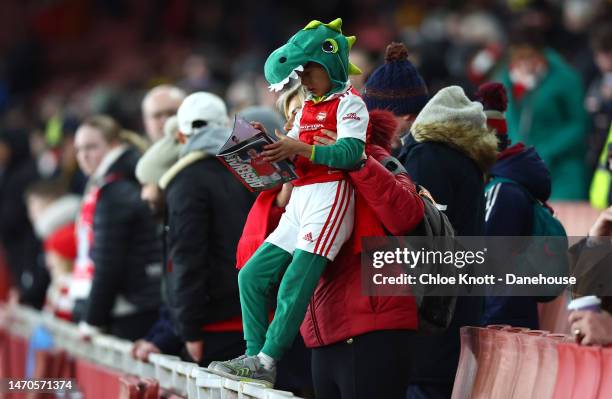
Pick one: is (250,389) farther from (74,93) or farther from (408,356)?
(74,93)

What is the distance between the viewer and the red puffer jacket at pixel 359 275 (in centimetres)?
455

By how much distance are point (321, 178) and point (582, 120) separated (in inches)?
208

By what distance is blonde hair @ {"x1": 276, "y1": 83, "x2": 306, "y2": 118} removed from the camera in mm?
4861

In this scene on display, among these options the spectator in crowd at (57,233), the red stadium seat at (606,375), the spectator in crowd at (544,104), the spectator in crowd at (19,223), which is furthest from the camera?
the spectator in crowd at (19,223)

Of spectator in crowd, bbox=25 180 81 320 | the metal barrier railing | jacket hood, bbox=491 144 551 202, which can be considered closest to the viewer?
the metal barrier railing

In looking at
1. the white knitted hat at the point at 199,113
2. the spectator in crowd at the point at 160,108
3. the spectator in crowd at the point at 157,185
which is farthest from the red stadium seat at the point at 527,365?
the spectator in crowd at the point at 160,108

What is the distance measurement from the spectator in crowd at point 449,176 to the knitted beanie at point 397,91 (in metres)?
0.29

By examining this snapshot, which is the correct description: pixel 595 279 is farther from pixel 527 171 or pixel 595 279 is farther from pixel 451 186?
pixel 527 171

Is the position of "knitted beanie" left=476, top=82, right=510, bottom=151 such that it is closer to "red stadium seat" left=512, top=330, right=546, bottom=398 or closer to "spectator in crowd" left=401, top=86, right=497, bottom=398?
"spectator in crowd" left=401, top=86, right=497, bottom=398

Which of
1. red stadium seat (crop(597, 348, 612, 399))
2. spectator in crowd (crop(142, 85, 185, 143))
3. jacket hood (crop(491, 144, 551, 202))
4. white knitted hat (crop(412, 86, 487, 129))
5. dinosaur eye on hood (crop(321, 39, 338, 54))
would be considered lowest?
red stadium seat (crop(597, 348, 612, 399))

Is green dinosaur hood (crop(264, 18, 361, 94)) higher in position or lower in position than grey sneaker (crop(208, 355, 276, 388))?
higher

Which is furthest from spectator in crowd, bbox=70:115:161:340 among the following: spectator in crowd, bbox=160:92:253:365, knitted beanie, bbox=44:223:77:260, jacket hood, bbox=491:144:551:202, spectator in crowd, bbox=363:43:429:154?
jacket hood, bbox=491:144:551:202

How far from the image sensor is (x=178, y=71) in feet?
57.6

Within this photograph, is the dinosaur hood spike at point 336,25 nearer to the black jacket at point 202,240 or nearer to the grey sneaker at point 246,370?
the grey sneaker at point 246,370
